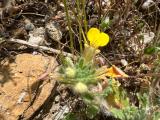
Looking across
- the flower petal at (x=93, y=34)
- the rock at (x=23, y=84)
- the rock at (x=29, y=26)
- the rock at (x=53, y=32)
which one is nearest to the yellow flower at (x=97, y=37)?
the flower petal at (x=93, y=34)

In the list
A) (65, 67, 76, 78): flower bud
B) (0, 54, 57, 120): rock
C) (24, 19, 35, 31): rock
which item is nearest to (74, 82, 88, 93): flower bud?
(65, 67, 76, 78): flower bud

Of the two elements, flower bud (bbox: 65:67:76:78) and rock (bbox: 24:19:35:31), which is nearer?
flower bud (bbox: 65:67:76:78)

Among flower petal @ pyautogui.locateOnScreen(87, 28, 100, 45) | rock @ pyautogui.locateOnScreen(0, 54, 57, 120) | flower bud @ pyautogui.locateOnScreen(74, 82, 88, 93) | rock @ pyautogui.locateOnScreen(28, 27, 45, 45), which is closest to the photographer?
flower bud @ pyautogui.locateOnScreen(74, 82, 88, 93)

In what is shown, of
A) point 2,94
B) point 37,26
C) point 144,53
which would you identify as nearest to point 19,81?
point 2,94

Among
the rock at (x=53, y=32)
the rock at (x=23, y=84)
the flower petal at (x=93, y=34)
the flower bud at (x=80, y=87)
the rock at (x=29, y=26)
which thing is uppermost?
the flower petal at (x=93, y=34)

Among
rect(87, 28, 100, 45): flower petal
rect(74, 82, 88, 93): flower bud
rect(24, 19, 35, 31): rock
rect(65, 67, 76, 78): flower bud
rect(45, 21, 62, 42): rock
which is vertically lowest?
rect(74, 82, 88, 93): flower bud

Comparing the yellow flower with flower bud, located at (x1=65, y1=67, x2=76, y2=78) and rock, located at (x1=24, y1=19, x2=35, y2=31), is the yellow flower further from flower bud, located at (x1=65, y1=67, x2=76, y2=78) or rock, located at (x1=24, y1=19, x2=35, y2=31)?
rock, located at (x1=24, y1=19, x2=35, y2=31)

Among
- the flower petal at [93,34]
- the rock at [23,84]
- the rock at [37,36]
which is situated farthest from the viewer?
the rock at [37,36]

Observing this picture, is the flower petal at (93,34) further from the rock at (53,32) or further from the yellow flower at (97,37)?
the rock at (53,32)

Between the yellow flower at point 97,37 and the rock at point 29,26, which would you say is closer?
the yellow flower at point 97,37

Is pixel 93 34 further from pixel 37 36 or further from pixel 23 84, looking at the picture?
pixel 37 36

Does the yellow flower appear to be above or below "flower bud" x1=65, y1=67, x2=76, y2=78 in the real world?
above

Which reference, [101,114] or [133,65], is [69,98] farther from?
[133,65]
